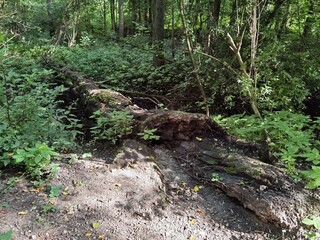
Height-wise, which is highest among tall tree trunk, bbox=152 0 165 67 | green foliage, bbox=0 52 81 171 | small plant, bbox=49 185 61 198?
tall tree trunk, bbox=152 0 165 67

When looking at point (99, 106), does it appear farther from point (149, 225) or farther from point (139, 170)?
point (149, 225)

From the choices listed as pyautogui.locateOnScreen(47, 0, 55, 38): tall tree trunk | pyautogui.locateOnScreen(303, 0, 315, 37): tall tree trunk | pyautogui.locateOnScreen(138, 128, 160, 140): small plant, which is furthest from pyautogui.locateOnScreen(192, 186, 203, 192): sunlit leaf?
pyautogui.locateOnScreen(47, 0, 55, 38): tall tree trunk

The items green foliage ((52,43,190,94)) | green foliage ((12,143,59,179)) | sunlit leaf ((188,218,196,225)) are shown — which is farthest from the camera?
green foliage ((52,43,190,94))

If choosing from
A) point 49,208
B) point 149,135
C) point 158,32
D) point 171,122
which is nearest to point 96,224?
point 49,208

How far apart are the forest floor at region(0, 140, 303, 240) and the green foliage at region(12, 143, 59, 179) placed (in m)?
0.15

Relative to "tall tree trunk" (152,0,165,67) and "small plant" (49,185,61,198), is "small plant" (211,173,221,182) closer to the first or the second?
"small plant" (49,185,61,198)

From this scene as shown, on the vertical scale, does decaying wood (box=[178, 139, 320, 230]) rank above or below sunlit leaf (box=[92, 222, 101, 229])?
above

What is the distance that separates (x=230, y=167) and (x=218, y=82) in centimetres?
280

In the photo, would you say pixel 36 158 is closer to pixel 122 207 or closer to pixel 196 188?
pixel 122 207

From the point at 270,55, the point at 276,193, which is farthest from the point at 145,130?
the point at 270,55

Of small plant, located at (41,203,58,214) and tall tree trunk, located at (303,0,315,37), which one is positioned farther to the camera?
tall tree trunk, located at (303,0,315,37)

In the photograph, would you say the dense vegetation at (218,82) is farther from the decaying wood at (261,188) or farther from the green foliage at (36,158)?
the decaying wood at (261,188)

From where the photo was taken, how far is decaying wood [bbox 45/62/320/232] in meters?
3.19

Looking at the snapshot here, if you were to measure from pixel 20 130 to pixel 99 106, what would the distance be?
1.93 metres
